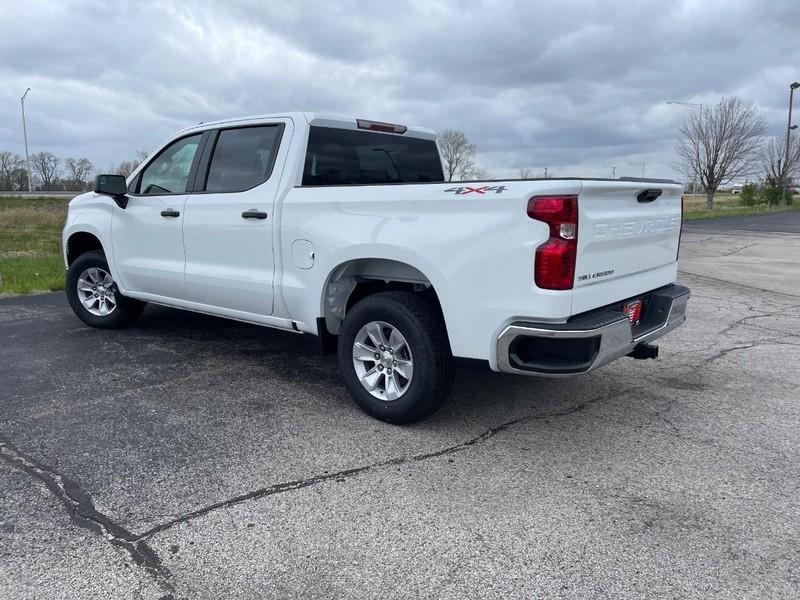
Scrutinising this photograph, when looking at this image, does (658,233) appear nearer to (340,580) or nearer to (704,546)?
(704,546)

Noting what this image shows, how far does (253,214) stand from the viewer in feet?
15.5

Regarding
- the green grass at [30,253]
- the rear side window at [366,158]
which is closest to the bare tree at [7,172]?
the green grass at [30,253]

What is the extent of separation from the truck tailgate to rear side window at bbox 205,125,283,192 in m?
2.40

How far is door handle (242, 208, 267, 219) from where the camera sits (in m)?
4.68

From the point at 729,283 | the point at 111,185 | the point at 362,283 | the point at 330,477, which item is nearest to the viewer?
the point at 330,477

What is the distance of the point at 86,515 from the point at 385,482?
56.3 inches

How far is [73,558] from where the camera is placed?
2.70 m

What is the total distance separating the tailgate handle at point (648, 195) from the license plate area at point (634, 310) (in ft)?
2.07

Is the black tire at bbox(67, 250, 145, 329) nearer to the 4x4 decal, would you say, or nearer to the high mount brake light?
the high mount brake light

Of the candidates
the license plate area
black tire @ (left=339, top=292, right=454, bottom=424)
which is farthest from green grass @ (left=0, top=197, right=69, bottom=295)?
the license plate area

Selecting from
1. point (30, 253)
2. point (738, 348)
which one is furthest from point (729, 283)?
point (30, 253)

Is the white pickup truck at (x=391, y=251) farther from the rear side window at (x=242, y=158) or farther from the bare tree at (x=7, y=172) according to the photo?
the bare tree at (x=7, y=172)

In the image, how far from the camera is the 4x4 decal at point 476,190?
135 inches

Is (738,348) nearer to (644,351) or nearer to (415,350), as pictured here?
(644,351)
